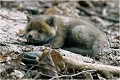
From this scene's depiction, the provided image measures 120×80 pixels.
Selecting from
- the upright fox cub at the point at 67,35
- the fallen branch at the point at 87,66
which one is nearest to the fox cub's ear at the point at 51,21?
the upright fox cub at the point at 67,35

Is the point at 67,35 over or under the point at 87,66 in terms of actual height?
over

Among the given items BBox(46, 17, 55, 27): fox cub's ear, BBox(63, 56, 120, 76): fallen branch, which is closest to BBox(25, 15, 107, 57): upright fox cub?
BBox(46, 17, 55, 27): fox cub's ear

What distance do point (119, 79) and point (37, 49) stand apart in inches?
69.8

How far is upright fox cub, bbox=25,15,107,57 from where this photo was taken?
353 inches

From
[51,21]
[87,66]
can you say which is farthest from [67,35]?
[87,66]

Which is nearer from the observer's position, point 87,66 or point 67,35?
point 87,66

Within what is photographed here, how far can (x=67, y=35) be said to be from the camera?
9328 mm

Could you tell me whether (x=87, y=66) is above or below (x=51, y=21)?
below

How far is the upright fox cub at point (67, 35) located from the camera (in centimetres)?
898

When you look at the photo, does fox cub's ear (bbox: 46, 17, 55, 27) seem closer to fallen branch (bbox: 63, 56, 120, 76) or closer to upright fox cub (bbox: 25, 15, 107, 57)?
upright fox cub (bbox: 25, 15, 107, 57)

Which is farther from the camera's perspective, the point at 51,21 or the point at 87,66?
the point at 51,21

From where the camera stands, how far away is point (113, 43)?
10.8 metres

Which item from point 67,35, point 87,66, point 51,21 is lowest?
point 87,66

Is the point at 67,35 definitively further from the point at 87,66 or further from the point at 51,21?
the point at 87,66
